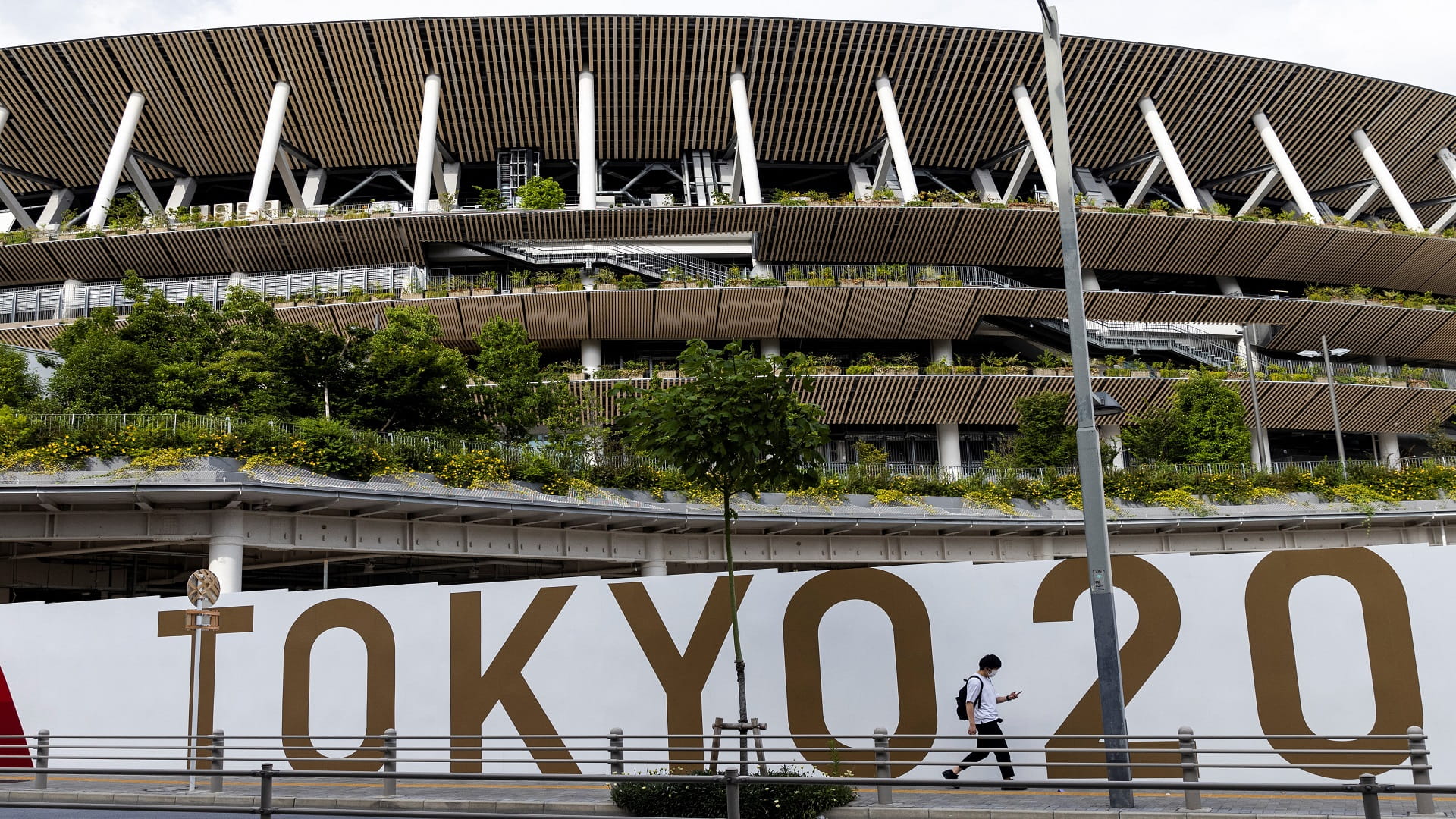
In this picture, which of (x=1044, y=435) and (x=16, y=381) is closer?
(x=16, y=381)

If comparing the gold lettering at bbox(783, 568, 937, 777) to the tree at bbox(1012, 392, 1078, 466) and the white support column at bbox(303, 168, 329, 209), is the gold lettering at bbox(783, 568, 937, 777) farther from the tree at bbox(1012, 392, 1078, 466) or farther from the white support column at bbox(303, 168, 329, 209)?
the white support column at bbox(303, 168, 329, 209)

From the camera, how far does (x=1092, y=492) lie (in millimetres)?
12000

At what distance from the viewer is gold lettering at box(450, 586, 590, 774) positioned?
49.6 feet

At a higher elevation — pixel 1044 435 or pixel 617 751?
pixel 1044 435

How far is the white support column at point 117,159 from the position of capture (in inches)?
1715

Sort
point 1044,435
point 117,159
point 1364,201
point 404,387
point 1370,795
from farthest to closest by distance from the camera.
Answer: point 1364,201
point 117,159
point 1044,435
point 404,387
point 1370,795

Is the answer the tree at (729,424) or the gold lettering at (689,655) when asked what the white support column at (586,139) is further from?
the gold lettering at (689,655)

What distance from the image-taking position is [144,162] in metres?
48.5

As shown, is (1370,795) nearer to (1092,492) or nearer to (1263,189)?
(1092,492)

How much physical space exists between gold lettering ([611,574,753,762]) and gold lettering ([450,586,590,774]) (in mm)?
1094

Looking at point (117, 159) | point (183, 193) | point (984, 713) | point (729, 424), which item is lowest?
point (984, 713)

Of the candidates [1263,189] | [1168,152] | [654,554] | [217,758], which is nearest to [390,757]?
[217,758]

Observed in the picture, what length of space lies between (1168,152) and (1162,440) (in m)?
14.2

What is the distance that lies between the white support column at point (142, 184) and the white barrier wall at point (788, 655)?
34.1 meters
